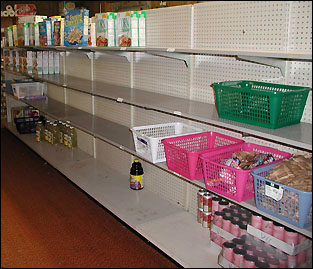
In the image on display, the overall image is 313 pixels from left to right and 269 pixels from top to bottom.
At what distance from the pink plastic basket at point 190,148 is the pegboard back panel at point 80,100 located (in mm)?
2238

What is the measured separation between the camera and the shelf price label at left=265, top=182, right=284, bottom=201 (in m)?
1.76

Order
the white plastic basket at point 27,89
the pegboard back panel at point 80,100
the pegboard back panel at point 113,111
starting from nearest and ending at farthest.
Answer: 1. the pegboard back panel at point 113,111
2. the pegboard back panel at point 80,100
3. the white plastic basket at point 27,89

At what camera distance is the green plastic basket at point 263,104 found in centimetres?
187

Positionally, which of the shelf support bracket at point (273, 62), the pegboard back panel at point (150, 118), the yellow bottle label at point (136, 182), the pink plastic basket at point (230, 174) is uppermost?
the shelf support bracket at point (273, 62)

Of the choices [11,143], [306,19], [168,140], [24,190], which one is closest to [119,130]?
[168,140]

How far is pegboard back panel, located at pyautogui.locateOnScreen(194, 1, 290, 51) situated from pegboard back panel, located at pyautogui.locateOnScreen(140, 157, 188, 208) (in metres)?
1.22

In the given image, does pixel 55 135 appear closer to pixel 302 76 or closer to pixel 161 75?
pixel 161 75

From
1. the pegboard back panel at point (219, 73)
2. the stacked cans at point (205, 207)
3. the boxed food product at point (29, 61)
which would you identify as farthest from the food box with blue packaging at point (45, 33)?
the stacked cans at point (205, 207)

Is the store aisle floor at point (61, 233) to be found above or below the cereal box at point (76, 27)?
below

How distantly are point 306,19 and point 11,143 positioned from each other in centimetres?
580

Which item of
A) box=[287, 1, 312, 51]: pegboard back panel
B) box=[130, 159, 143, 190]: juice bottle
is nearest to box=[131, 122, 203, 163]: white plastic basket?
box=[130, 159, 143, 190]: juice bottle

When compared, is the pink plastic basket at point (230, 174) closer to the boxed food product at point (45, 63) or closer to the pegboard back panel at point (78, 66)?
the pegboard back panel at point (78, 66)

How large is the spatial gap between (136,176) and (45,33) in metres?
2.25

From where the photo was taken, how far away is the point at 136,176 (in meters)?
3.60
